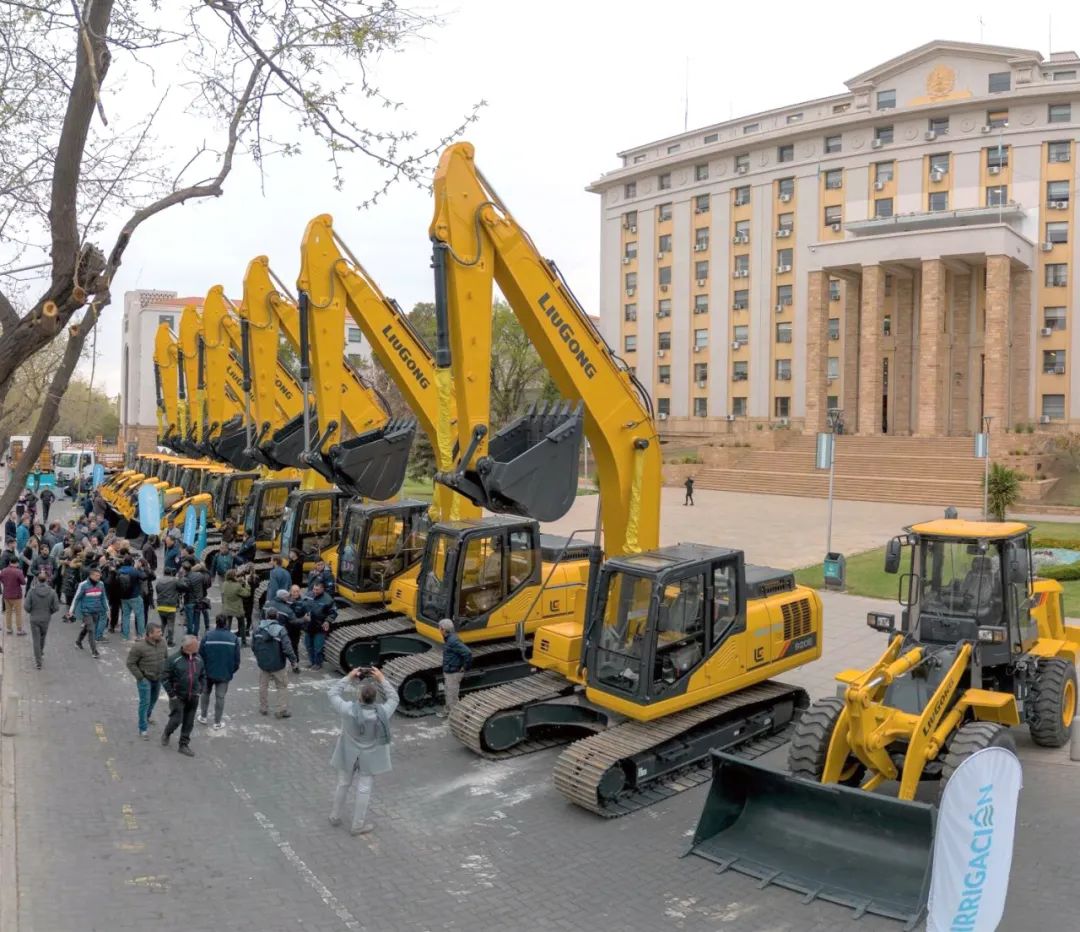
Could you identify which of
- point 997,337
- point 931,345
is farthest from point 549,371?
point 997,337

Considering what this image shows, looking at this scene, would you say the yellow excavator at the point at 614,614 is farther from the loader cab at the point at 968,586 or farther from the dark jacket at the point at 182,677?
the dark jacket at the point at 182,677

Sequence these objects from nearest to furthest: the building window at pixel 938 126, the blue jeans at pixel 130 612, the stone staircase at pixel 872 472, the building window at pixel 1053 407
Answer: the blue jeans at pixel 130 612
the stone staircase at pixel 872 472
the building window at pixel 1053 407
the building window at pixel 938 126

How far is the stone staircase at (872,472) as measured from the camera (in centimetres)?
4041

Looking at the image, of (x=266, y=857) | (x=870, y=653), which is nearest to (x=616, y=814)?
(x=266, y=857)

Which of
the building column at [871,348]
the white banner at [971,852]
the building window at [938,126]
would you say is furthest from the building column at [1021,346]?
the white banner at [971,852]

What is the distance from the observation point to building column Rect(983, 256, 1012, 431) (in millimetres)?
46156

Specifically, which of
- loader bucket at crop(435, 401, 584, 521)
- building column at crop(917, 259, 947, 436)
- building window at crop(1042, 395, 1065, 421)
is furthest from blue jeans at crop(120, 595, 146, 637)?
building window at crop(1042, 395, 1065, 421)

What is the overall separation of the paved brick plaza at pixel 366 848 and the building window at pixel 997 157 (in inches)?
1924

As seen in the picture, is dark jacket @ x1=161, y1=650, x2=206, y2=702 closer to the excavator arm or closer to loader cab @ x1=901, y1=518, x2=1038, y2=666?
the excavator arm

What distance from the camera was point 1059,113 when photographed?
50.0 metres

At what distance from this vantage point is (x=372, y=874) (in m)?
7.79

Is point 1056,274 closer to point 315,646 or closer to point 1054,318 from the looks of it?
point 1054,318

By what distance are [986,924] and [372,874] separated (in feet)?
15.1

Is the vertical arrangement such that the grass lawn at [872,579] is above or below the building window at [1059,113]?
below
